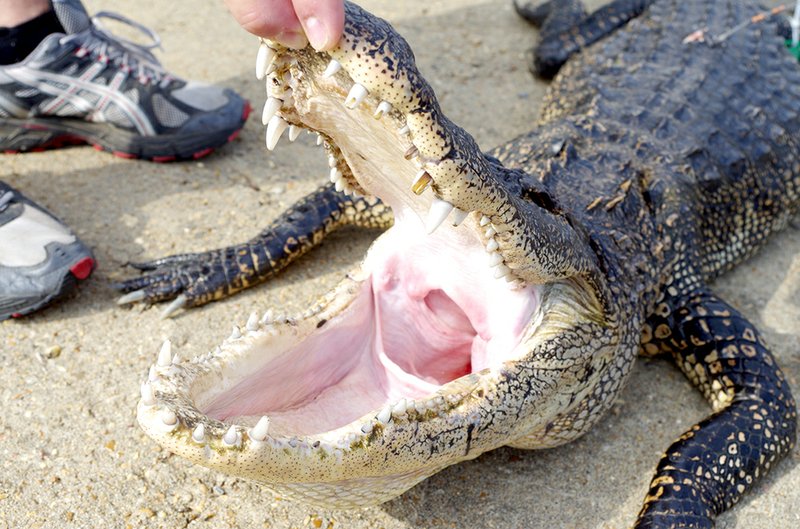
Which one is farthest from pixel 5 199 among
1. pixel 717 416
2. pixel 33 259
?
pixel 717 416

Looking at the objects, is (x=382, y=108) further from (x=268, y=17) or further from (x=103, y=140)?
(x=103, y=140)

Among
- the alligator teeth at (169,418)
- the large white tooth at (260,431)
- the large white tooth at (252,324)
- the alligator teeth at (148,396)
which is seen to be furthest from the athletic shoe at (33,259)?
the large white tooth at (260,431)

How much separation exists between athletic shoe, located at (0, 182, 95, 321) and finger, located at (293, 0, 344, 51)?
6.37ft

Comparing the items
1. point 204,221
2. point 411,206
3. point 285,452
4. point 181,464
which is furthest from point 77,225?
point 285,452

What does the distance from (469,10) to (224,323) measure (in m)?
3.68

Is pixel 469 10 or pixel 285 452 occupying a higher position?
pixel 285 452

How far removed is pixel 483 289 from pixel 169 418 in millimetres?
1087

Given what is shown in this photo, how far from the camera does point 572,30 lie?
17.2ft

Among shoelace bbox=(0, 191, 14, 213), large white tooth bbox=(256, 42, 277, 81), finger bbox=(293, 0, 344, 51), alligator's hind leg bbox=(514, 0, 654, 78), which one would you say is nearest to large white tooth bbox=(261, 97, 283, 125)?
large white tooth bbox=(256, 42, 277, 81)

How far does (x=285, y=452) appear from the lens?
75.4 inches

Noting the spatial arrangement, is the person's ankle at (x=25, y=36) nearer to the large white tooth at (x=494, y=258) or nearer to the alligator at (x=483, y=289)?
the alligator at (x=483, y=289)

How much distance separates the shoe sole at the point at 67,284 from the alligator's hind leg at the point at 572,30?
3.13 metres

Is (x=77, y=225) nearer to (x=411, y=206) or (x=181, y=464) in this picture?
(x=181, y=464)

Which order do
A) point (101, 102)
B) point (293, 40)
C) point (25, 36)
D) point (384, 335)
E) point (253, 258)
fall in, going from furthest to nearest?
point (101, 102)
point (25, 36)
point (253, 258)
point (384, 335)
point (293, 40)
